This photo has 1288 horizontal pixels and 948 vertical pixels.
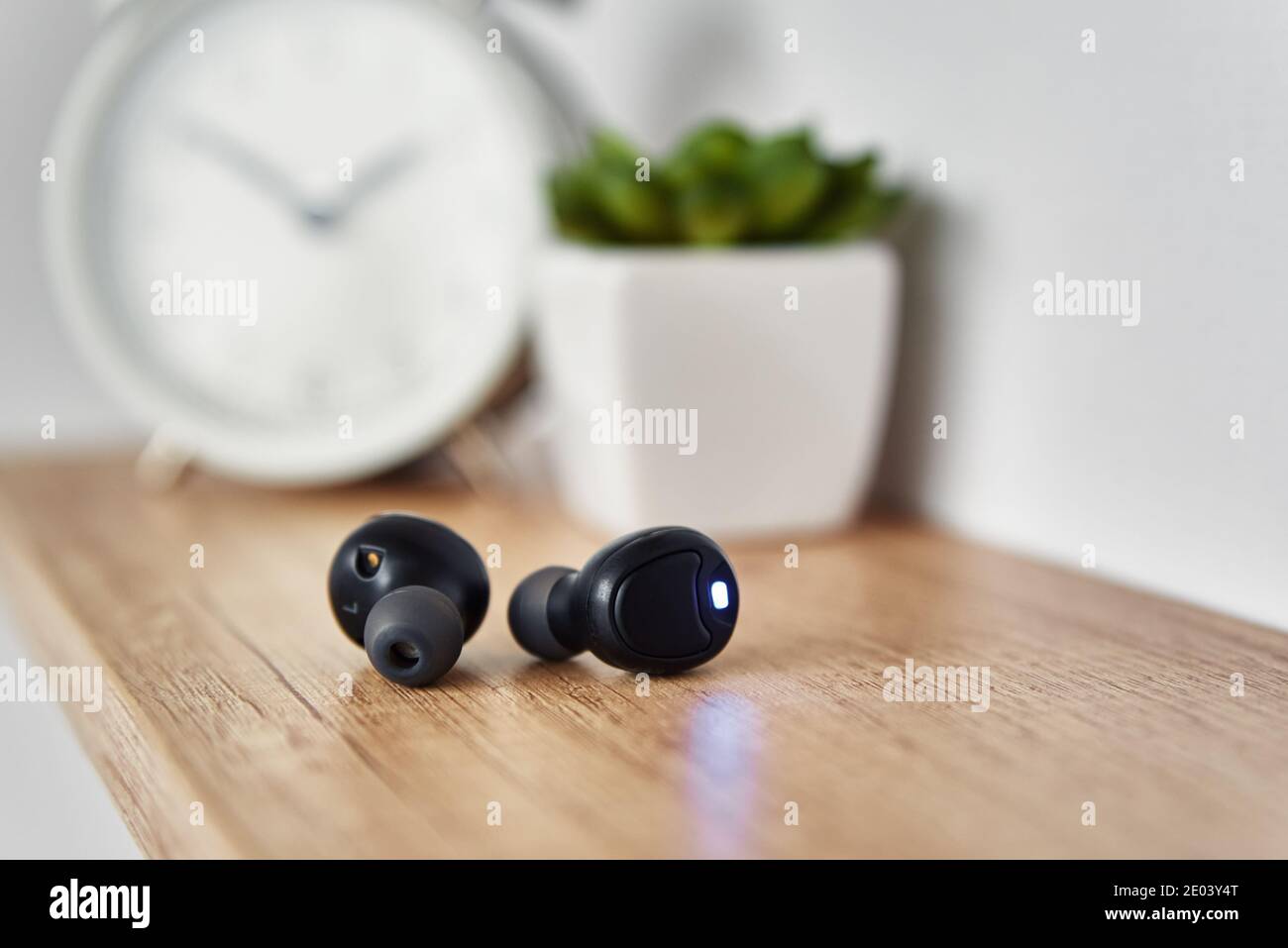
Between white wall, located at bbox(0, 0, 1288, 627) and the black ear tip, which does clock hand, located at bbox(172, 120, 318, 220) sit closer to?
white wall, located at bbox(0, 0, 1288, 627)

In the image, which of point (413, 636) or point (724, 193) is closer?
point (413, 636)

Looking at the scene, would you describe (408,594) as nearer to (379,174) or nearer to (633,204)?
(633,204)

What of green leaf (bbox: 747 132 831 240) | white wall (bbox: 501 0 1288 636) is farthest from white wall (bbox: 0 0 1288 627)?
green leaf (bbox: 747 132 831 240)

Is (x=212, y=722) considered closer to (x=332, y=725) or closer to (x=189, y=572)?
(x=332, y=725)

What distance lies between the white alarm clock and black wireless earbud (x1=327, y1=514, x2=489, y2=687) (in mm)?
495

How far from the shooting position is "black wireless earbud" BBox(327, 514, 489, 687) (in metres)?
0.67

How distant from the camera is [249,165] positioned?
1255 mm

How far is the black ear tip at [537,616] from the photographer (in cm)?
72

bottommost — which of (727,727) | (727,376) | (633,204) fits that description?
(727,727)

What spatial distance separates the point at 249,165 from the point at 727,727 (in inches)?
33.2

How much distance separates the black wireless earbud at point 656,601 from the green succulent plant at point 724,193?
1.26 ft

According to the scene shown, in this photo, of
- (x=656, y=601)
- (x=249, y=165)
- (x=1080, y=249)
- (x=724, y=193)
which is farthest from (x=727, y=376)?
(x=249, y=165)

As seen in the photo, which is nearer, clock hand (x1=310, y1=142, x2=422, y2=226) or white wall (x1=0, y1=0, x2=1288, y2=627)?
white wall (x1=0, y1=0, x2=1288, y2=627)

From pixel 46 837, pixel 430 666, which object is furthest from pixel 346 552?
pixel 46 837
